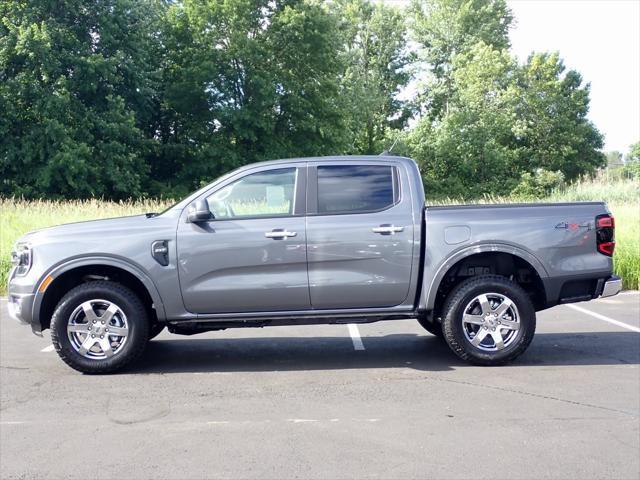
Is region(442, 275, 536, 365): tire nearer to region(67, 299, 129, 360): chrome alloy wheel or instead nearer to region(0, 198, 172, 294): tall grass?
region(67, 299, 129, 360): chrome alloy wheel

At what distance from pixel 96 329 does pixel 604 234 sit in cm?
475

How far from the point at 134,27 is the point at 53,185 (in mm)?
9421

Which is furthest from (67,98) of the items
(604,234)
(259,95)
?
(604,234)

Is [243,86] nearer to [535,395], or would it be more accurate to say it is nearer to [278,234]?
[278,234]

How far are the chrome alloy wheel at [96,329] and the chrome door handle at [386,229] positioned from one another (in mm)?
2393

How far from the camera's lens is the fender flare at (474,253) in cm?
668

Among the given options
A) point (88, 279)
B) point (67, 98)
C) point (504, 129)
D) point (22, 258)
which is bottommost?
point (88, 279)

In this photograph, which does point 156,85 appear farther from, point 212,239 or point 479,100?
point 212,239

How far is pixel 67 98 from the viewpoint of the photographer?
3403 centimetres

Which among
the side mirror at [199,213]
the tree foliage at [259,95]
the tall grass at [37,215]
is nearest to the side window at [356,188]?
the side mirror at [199,213]

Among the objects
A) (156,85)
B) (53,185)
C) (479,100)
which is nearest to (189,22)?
(156,85)

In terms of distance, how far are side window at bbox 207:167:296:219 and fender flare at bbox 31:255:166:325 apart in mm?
858

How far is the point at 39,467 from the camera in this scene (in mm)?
4336

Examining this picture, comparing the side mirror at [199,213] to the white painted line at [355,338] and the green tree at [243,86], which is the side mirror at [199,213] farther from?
the green tree at [243,86]
